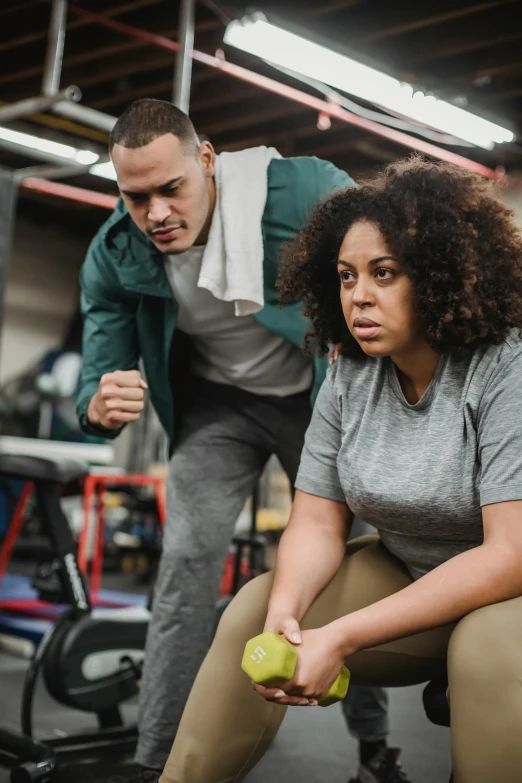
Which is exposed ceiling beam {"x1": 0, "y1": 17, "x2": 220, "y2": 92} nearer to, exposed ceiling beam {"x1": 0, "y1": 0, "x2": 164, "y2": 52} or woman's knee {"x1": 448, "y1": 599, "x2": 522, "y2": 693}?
exposed ceiling beam {"x1": 0, "y1": 0, "x2": 164, "y2": 52}

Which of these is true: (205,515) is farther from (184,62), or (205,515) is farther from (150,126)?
(184,62)

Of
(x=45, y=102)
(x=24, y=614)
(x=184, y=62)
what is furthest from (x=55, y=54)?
(x=24, y=614)

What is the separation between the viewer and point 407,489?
1.23 m

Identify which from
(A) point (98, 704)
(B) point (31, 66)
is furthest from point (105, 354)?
(B) point (31, 66)

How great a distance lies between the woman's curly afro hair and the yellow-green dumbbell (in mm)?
473

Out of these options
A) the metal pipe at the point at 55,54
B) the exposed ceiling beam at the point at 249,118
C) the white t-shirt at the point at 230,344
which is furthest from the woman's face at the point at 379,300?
the exposed ceiling beam at the point at 249,118

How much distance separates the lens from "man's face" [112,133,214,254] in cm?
172

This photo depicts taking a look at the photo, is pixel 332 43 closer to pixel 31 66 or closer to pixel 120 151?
pixel 31 66

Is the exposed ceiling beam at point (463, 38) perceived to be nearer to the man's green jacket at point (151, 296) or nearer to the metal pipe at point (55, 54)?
the metal pipe at point (55, 54)

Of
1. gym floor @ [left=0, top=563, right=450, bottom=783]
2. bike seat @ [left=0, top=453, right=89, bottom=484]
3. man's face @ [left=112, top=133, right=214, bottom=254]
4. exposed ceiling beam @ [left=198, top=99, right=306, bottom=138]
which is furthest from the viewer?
exposed ceiling beam @ [left=198, top=99, right=306, bottom=138]

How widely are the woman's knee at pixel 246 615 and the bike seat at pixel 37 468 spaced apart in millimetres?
1296

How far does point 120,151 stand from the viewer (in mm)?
1736

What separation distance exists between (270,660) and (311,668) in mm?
71

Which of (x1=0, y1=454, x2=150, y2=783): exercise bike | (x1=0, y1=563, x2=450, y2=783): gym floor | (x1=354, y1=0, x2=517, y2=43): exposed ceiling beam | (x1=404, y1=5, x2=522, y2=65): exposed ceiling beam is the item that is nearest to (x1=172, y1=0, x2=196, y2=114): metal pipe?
(x1=354, y1=0, x2=517, y2=43): exposed ceiling beam
